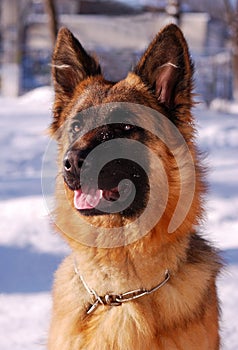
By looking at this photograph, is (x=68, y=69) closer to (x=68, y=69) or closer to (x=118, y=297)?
(x=68, y=69)

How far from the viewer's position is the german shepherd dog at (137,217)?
3.35 m

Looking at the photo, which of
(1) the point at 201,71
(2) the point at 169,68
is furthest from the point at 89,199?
(1) the point at 201,71

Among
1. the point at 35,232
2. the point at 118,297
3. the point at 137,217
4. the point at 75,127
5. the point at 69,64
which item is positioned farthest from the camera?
the point at 35,232

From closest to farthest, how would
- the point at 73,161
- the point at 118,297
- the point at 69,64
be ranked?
the point at 73,161 → the point at 118,297 → the point at 69,64

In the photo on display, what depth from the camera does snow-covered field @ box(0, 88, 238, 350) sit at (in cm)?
505

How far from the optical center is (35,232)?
710 cm

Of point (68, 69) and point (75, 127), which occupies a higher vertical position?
point (68, 69)

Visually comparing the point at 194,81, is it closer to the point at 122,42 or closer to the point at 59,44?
the point at 59,44

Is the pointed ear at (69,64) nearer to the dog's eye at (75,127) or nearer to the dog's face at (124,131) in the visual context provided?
the dog's face at (124,131)

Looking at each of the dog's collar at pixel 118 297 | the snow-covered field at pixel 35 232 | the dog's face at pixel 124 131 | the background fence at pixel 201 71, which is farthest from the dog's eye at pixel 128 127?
the background fence at pixel 201 71

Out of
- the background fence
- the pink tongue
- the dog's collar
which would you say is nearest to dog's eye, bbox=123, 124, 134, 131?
the pink tongue

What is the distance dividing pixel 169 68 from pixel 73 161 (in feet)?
2.92

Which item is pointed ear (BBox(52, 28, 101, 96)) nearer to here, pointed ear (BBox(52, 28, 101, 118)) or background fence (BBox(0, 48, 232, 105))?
pointed ear (BBox(52, 28, 101, 118))

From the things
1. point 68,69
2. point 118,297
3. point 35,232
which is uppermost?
point 68,69
